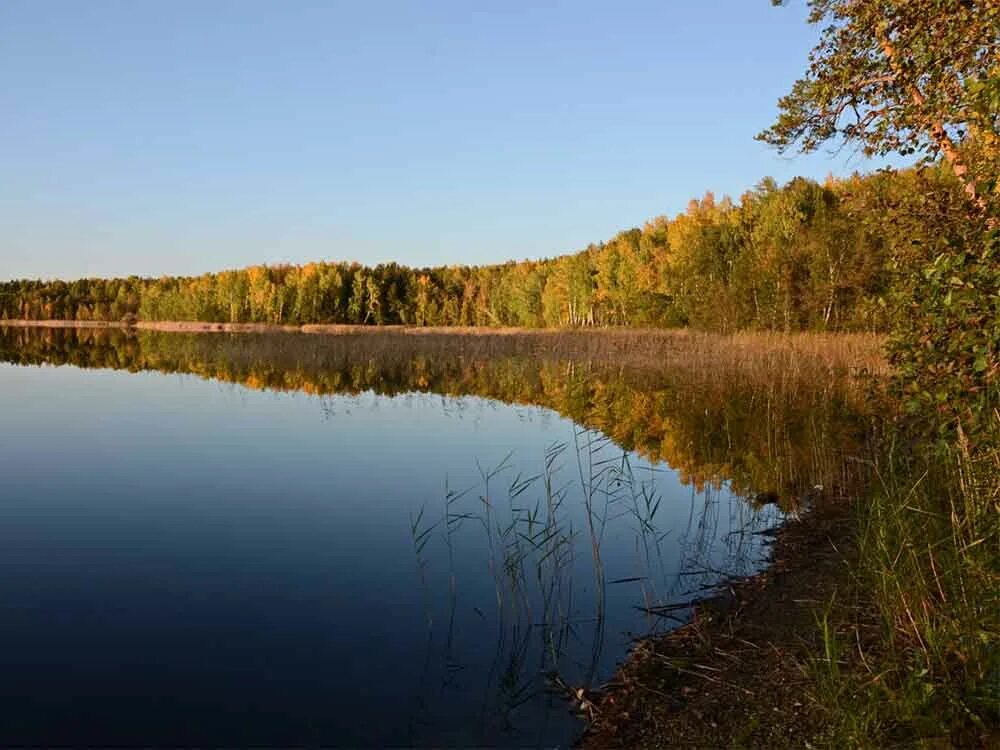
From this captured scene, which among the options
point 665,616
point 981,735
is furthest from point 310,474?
point 981,735

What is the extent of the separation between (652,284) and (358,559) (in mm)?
59702

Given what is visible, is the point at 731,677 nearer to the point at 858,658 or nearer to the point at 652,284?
the point at 858,658

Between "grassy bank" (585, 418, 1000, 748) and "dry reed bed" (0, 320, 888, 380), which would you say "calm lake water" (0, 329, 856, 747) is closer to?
"grassy bank" (585, 418, 1000, 748)

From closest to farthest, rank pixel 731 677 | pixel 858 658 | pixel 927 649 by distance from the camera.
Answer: pixel 927 649, pixel 858 658, pixel 731 677

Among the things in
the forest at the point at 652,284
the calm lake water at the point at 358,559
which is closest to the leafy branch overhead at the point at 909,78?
the forest at the point at 652,284

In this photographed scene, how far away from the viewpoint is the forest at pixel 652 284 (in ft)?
109

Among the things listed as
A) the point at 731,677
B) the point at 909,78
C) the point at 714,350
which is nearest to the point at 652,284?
the point at 714,350

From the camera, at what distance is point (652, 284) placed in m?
64.1

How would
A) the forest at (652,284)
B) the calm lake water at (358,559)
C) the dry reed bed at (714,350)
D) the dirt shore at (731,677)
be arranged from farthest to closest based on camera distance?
the forest at (652,284) < the dry reed bed at (714,350) < the calm lake water at (358,559) < the dirt shore at (731,677)

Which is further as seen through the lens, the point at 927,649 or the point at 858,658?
the point at 858,658

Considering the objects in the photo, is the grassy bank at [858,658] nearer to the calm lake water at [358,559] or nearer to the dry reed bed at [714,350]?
the calm lake water at [358,559]

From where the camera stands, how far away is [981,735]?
3217mm

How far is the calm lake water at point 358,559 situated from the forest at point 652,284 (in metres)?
3.70

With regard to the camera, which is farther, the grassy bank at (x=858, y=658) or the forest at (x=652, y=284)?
the forest at (x=652, y=284)
